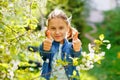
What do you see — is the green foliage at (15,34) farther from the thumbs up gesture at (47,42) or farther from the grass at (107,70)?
the grass at (107,70)

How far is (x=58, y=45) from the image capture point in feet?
13.2

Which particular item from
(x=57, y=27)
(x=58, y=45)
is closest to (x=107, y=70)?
(x=58, y=45)

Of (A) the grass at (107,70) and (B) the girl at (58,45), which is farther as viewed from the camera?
(A) the grass at (107,70)

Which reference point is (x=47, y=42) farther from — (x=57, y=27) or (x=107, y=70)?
(x=107, y=70)

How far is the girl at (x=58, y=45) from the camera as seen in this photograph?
3.91m

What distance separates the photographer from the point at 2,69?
3.77 meters

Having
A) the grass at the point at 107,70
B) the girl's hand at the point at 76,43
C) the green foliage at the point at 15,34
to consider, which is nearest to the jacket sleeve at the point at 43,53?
the green foliage at the point at 15,34

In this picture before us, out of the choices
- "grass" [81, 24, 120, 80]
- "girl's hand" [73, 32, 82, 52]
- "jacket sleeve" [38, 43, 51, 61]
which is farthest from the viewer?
"grass" [81, 24, 120, 80]

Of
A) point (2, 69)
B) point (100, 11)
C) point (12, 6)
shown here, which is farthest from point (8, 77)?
point (100, 11)

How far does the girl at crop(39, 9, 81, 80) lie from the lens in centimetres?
391

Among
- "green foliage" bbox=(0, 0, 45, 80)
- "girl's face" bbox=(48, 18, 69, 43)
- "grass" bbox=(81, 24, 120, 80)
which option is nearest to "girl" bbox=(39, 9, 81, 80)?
"girl's face" bbox=(48, 18, 69, 43)

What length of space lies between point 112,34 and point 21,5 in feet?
33.3

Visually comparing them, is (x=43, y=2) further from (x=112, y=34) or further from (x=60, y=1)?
(x=112, y=34)

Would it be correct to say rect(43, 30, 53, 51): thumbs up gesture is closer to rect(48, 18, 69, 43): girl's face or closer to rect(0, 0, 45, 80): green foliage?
rect(48, 18, 69, 43): girl's face
